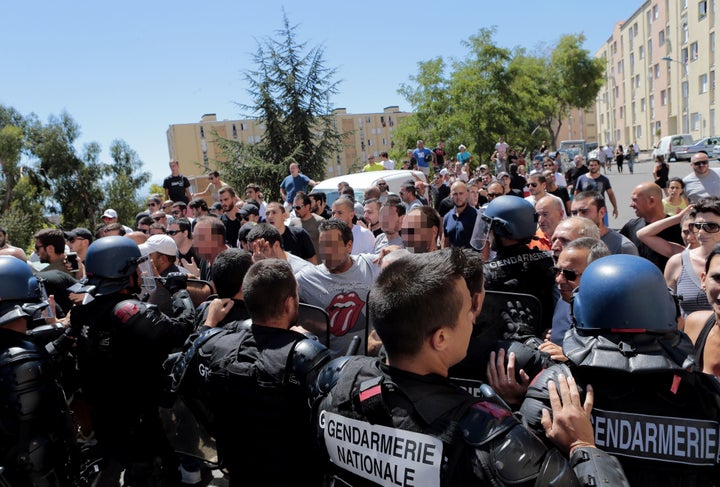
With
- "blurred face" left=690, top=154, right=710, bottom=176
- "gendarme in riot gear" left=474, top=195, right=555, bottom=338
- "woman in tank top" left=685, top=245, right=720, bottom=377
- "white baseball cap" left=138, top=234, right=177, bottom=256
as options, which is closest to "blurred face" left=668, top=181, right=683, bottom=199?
"blurred face" left=690, top=154, right=710, bottom=176

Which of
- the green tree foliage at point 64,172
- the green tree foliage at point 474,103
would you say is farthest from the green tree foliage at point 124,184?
the green tree foliage at point 474,103

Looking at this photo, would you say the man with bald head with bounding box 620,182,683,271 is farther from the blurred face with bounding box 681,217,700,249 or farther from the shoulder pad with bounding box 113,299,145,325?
the shoulder pad with bounding box 113,299,145,325

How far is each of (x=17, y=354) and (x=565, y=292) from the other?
9.65 ft

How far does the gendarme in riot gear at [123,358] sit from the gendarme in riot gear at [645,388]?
2.21m

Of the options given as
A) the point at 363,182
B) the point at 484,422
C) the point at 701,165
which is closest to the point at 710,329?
the point at 484,422

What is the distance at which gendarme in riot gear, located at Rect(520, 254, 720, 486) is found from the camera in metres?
1.71

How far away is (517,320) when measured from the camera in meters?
2.47

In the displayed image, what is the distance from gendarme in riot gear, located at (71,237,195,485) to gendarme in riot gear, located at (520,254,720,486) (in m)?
2.21

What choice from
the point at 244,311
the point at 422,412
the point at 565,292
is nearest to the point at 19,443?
the point at 244,311

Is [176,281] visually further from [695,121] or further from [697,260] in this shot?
[695,121]

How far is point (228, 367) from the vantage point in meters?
2.45

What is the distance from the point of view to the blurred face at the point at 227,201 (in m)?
8.39

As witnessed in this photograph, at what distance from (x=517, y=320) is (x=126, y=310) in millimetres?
2118

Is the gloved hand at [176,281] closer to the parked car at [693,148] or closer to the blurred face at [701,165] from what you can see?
the blurred face at [701,165]
